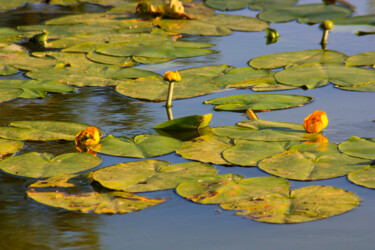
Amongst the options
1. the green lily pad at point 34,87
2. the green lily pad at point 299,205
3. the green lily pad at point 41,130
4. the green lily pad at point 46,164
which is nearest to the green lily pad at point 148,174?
the green lily pad at point 46,164

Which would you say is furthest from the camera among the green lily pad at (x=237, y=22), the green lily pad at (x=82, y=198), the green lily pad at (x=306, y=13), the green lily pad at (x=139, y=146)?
the green lily pad at (x=306, y=13)

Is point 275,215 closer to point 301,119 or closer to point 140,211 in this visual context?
point 140,211

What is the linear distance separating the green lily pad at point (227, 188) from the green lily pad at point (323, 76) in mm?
1040

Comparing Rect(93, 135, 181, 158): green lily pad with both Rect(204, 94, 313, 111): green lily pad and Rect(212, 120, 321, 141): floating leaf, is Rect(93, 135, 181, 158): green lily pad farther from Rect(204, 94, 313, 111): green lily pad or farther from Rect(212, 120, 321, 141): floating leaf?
Rect(204, 94, 313, 111): green lily pad

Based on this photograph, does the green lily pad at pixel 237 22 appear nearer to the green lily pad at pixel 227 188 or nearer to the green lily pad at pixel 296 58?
the green lily pad at pixel 296 58

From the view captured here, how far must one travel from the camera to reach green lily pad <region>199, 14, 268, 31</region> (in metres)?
3.92

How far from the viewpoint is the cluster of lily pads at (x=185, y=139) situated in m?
1.64

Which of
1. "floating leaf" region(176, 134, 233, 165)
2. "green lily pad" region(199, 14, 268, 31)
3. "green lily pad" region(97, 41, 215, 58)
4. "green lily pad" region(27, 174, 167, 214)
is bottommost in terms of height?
"green lily pad" region(27, 174, 167, 214)

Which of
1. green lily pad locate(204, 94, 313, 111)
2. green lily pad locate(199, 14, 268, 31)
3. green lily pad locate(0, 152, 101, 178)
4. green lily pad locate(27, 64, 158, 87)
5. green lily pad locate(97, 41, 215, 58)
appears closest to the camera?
green lily pad locate(0, 152, 101, 178)

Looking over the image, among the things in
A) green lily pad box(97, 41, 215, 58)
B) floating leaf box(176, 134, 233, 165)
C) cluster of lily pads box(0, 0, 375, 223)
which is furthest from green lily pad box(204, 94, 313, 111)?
green lily pad box(97, 41, 215, 58)

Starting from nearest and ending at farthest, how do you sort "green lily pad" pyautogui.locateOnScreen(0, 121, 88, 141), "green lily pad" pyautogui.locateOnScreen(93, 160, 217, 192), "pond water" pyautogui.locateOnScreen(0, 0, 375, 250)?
"pond water" pyautogui.locateOnScreen(0, 0, 375, 250) < "green lily pad" pyautogui.locateOnScreen(93, 160, 217, 192) < "green lily pad" pyautogui.locateOnScreen(0, 121, 88, 141)

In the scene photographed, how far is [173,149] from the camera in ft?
6.57

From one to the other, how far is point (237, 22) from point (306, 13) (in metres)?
0.58

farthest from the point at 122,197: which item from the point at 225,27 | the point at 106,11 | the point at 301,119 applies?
the point at 106,11
